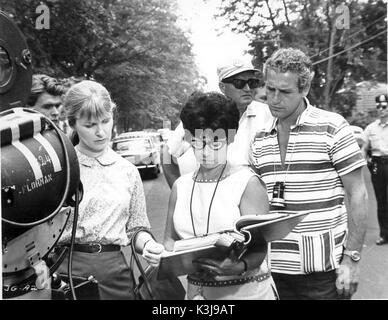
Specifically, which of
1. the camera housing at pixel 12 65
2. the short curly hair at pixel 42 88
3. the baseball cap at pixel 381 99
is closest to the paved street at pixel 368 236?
the short curly hair at pixel 42 88

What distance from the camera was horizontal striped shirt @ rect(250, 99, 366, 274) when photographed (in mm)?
1493

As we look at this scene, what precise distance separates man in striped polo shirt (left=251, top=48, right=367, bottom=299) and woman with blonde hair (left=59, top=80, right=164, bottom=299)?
463 millimetres

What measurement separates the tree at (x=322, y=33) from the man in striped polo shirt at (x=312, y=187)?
0.45 meters

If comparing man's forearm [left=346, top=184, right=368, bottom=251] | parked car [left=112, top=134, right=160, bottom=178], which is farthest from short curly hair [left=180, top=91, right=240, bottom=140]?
parked car [left=112, top=134, right=160, bottom=178]

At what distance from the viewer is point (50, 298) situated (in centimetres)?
121

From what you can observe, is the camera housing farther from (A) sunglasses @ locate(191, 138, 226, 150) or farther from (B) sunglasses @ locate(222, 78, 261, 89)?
(B) sunglasses @ locate(222, 78, 261, 89)

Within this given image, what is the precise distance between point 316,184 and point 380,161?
9.90 feet

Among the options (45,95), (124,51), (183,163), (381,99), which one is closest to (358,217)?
(183,163)

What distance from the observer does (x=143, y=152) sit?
4637mm

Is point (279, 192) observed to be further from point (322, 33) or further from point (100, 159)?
point (322, 33)

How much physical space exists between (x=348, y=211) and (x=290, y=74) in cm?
48

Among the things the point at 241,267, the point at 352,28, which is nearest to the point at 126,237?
the point at 241,267

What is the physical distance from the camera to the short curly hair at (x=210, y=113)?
49.9 inches

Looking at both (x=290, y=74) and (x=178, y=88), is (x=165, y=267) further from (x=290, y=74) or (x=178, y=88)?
(x=178, y=88)
